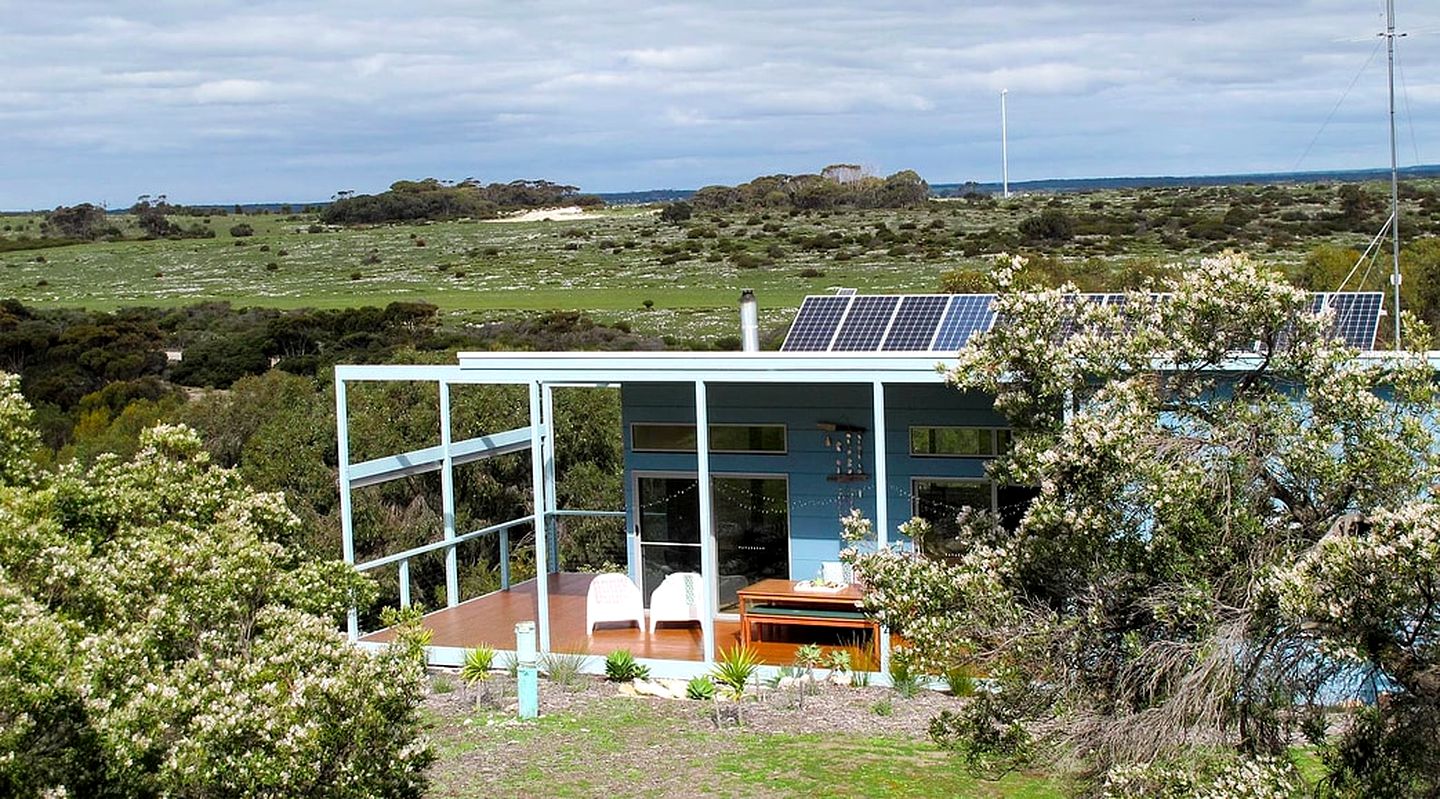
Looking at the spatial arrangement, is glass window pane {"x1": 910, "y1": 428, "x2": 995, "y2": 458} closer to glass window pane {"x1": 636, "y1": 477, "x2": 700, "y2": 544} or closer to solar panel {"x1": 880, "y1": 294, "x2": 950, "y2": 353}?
solar panel {"x1": 880, "y1": 294, "x2": 950, "y2": 353}

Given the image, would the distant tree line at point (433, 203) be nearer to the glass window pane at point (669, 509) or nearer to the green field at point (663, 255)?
the green field at point (663, 255)

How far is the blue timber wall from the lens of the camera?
1491cm

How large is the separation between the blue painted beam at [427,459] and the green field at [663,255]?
23.4 metres

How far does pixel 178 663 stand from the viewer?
23.3 ft

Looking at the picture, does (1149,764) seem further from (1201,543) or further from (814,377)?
(814,377)

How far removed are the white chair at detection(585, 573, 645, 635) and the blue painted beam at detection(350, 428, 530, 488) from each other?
2.41m

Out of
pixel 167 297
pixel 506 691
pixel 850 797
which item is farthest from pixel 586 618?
pixel 167 297

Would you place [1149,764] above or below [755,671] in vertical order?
above

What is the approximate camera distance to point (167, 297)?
194 feet

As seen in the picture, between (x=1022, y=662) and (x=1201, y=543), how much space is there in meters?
0.95

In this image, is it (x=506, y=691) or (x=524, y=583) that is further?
(x=524, y=583)

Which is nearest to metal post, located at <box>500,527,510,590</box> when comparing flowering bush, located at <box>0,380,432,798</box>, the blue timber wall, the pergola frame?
the pergola frame

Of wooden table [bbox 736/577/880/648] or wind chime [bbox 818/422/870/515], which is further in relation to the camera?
wind chime [bbox 818/422/870/515]

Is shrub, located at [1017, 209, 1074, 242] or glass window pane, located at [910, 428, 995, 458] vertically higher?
shrub, located at [1017, 209, 1074, 242]
